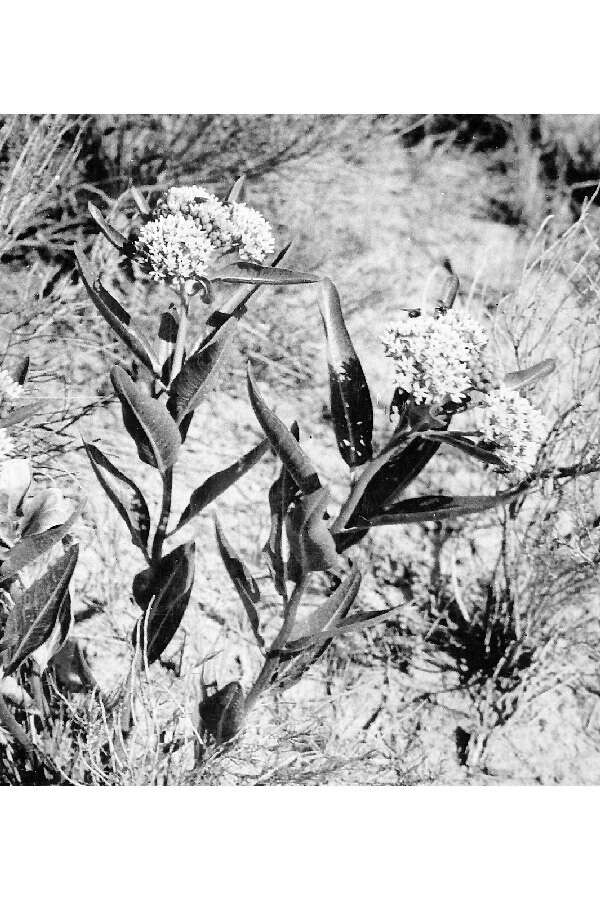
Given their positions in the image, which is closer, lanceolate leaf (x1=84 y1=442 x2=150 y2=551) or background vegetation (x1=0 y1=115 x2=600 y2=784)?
lanceolate leaf (x1=84 y1=442 x2=150 y2=551)

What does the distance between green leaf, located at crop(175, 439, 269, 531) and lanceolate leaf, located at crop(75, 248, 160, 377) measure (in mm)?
136

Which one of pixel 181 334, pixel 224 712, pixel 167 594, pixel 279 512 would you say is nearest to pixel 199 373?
Answer: pixel 181 334

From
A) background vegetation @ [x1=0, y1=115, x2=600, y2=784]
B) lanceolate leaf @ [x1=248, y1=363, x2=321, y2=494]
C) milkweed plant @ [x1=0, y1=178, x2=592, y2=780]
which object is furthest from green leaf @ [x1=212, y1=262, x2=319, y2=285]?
background vegetation @ [x1=0, y1=115, x2=600, y2=784]

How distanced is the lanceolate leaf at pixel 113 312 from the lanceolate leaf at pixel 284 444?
0.14m

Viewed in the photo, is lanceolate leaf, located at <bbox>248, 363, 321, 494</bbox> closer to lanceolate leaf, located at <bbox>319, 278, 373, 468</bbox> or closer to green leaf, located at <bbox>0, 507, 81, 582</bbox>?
lanceolate leaf, located at <bbox>319, 278, 373, 468</bbox>

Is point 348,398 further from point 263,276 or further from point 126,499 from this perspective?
point 126,499

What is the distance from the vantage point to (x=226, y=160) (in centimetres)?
124

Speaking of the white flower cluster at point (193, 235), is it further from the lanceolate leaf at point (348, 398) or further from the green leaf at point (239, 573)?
the green leaf at point (239, 573)

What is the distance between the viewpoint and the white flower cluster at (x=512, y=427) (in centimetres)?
67

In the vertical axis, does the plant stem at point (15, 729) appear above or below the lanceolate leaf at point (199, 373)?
below

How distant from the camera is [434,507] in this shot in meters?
0.72

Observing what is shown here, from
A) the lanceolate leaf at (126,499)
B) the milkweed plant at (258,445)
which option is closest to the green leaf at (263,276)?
the milkweed plant at (258,445)

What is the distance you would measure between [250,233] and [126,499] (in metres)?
0.31

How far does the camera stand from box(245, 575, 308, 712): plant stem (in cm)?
79
